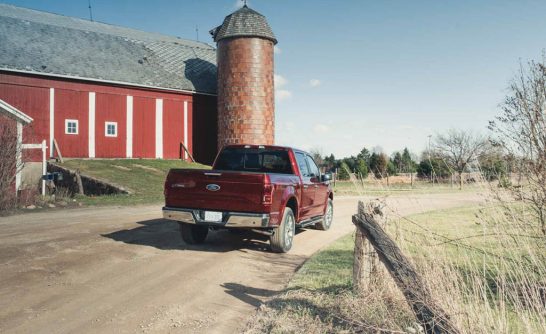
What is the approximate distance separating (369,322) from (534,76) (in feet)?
16.0

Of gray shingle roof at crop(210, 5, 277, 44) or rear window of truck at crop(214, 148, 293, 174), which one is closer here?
rear window of truck at crop(214, 148, 293, 174)

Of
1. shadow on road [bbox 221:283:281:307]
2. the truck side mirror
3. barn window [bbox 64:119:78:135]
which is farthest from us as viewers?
barn window [bbox 64:119:78:135]

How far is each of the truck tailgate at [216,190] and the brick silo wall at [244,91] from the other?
2032cm

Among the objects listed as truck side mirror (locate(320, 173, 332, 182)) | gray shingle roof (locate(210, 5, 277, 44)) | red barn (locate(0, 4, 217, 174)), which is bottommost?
truck side mirror (locate(320, 173, 332, 182))

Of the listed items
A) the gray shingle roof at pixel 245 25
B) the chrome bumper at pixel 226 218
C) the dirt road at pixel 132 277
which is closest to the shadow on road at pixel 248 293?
the dirt road at pixel 132 277

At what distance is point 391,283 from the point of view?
5.10 m

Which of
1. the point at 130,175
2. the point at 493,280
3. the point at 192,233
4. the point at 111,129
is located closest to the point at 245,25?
the point at 111,129

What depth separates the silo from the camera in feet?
92.9

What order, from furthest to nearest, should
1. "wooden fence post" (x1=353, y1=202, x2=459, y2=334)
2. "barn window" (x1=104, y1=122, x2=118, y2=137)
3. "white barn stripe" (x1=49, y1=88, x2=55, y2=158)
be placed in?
"barn window" (x1=104, y1=122, x2=118, y2=137)
"white barn stripe" (x1=49, y1=88, x2=55, y2=158)
"wooden fence post" (x1=353, y1=202, x2=459, y2=334)

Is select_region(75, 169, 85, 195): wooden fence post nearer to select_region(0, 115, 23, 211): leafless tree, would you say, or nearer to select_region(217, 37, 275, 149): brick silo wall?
select_region(0, 115, 23, 211): leafless tree

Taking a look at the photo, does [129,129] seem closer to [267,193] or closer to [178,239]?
[178,239]

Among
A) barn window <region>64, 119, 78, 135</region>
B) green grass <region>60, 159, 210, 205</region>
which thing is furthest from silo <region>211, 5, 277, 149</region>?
barn window <region>64, 119, 78, 135</region>

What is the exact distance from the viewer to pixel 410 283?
3.94 m

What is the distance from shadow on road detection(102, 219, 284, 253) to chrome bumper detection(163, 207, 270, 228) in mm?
847
